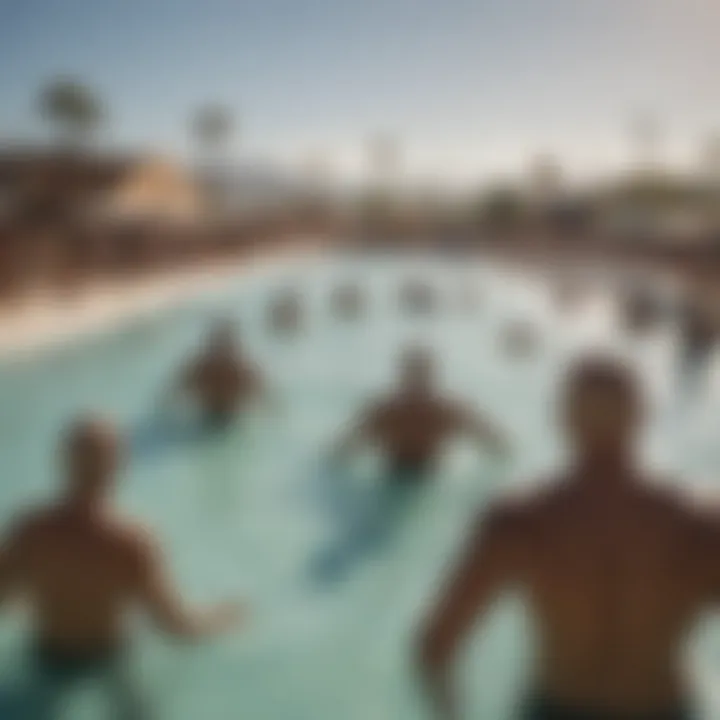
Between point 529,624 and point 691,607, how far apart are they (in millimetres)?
227

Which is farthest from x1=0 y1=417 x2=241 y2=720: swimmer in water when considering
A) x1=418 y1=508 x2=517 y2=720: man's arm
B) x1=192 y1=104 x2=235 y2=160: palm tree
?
x1=192 y1=104 x2=235 y2=160: palm tree

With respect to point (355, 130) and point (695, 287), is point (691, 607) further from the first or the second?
point (355, 130)

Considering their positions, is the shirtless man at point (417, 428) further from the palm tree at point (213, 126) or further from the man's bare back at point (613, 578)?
the man's bare back at point (613, 578)

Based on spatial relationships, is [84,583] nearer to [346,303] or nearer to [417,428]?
[417,428]

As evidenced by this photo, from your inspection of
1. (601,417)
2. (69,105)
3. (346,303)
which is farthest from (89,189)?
(601,417)

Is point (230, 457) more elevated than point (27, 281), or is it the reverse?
point (27, 281)

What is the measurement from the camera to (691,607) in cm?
116

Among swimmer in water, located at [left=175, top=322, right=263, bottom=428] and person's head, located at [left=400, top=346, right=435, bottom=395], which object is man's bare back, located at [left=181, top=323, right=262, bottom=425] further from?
person's head, located at [left=400, top=346, right=435, bottom=395]

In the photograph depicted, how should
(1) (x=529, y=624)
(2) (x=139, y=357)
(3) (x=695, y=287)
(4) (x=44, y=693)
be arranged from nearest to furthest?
(1) (x=529, y=624) → (4) (x=44, y=693) → (3) (x=695, y=287) → (2) (x=139, y=357)

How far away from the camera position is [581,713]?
1.25 metres

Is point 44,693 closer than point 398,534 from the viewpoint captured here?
Yes

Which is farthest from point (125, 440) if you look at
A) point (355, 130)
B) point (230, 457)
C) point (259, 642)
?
point (355, 130)

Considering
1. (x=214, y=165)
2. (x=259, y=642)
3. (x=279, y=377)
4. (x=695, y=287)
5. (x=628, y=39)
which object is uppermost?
(x=628, y=39)

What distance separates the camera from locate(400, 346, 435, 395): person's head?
225 centimetres
